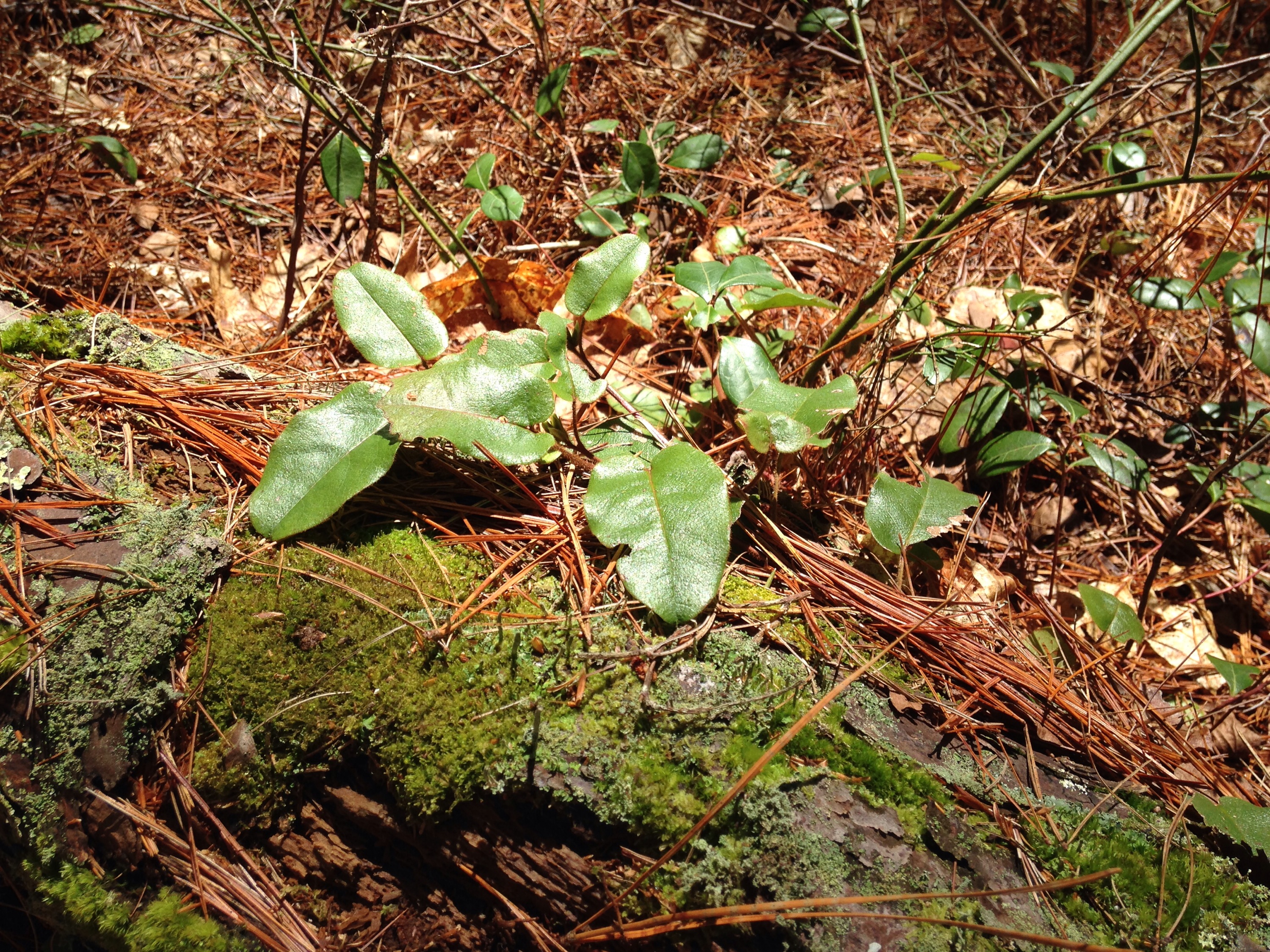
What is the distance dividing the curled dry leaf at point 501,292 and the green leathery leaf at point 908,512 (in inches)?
40.5

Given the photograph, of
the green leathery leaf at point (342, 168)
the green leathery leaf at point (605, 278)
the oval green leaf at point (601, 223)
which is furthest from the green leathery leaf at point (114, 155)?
the green leathery leaf at point (605, 278)

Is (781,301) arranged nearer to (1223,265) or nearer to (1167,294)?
(1167,294)

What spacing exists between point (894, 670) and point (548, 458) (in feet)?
2.54

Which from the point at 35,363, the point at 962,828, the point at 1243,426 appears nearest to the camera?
the point at 962,828

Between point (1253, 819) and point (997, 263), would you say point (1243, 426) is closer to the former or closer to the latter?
point (997, 263)

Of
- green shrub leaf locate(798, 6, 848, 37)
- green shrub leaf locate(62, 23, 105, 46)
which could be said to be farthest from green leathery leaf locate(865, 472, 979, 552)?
green shrub leaf locate(62, 23, 105, 46)

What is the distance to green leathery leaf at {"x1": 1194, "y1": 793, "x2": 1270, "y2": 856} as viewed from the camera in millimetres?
1163

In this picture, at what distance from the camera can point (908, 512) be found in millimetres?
1465

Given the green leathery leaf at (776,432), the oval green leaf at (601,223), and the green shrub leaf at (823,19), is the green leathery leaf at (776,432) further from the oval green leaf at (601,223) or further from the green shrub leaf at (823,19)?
the green shrub leaf at (823,19)

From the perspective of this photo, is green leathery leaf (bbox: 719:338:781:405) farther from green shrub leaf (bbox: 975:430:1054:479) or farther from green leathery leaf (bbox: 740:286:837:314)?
green shrub leaf (bbox: 975:430:1054:479)

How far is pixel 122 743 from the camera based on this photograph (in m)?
1.19

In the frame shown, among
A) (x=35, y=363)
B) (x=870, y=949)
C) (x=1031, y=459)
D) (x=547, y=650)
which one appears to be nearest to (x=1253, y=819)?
(x=870, y=949)

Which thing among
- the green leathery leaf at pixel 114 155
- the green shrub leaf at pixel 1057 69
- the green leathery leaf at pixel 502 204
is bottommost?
the green shrub leaf at pixel 1057 69

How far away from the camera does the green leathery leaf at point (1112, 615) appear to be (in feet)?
5.10
